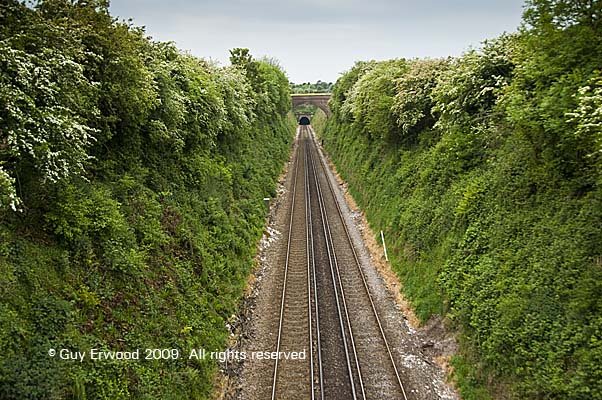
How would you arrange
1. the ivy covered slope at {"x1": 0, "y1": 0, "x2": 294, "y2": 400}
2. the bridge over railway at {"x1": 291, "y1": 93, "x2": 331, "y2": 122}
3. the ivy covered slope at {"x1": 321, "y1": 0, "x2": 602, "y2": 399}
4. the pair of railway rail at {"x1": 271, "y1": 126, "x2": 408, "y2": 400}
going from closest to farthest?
the ivy covered slope at {"x1": 0, "y1": 0, "x2": 294, "y2": 400} < the ivy covered slope at {"x1": 321, "y1": 0, "x2": 602, "y2": 399} < the pair of railway rail at {"x1": 271, "y1": 126, "x2": 408, "y2": 400} < the bridge over railway at {"x1": 291, "y1": 93, "x2": 331, "y2": 122}

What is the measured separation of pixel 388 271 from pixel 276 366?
28.9 feet

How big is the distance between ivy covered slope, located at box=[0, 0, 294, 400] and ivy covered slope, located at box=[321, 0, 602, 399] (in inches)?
323

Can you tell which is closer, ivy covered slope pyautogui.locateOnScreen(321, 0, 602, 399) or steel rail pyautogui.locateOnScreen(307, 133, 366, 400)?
ivy covered slope pyautogui.locateOnScreen(321, 0, 602, 399)

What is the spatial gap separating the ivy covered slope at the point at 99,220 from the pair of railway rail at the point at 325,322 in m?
2.34

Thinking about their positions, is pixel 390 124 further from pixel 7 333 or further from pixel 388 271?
pixel 7 333

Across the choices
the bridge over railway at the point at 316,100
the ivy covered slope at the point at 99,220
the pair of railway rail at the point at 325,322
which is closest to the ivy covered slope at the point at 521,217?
the pair of railway rail at the point at 325,322

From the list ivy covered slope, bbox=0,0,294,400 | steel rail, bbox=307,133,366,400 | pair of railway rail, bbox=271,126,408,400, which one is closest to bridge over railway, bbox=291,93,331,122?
steel rail, bbox=307,133,366,400

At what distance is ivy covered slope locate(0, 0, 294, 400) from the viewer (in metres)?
8.44

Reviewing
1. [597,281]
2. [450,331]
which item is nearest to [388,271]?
[450,331]

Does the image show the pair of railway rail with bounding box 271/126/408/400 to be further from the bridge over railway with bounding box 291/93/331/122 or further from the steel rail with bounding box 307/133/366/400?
the bridge over railway with bounding box 291/93/331/122

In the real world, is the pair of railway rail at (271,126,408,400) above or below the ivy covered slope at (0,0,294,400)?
below

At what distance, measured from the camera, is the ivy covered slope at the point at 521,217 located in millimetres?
9969

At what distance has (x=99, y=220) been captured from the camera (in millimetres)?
11281

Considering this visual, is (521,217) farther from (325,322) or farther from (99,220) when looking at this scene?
(99,220)
